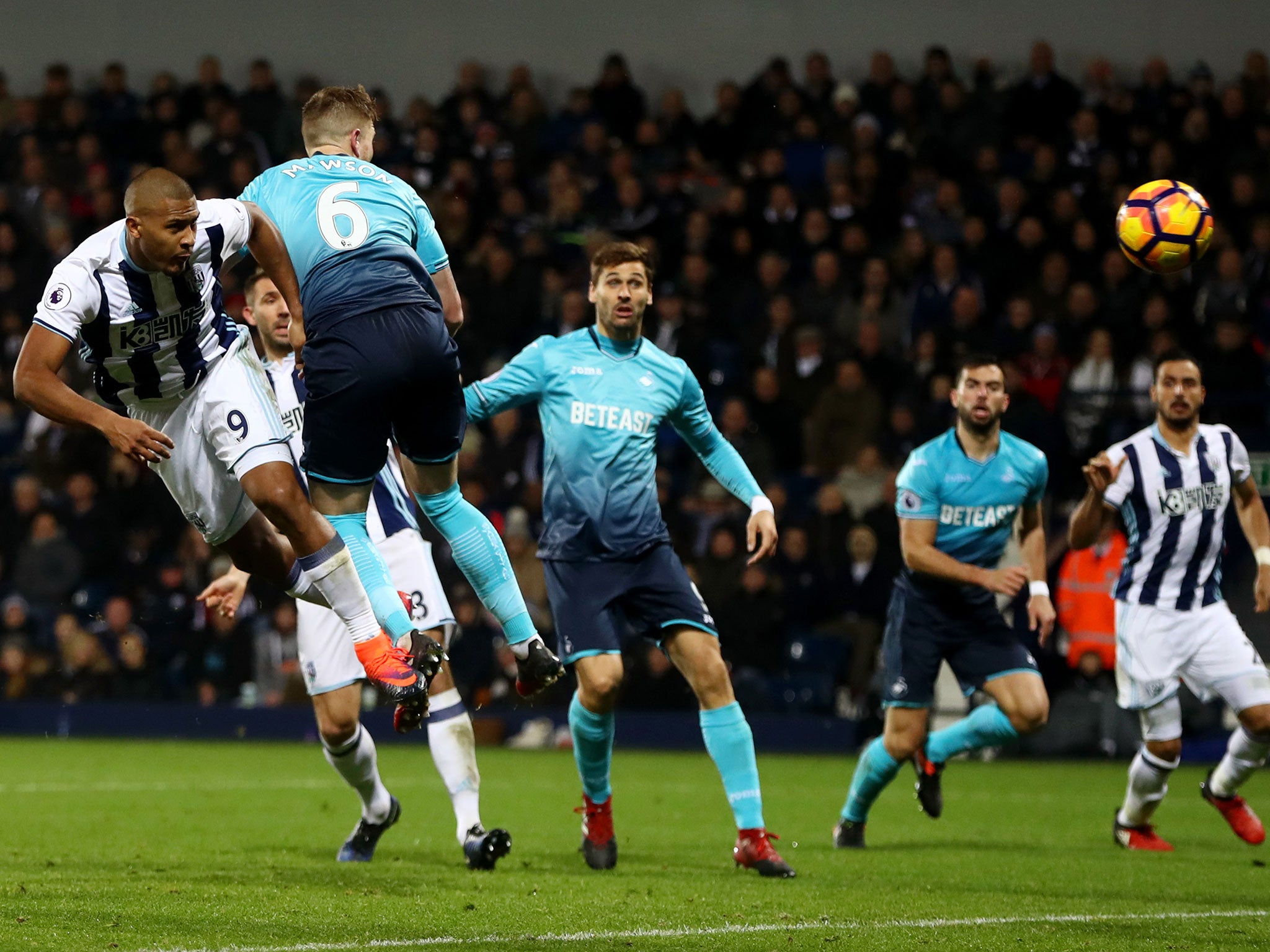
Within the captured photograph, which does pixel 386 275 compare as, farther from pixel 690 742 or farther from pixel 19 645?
pixel 19 645

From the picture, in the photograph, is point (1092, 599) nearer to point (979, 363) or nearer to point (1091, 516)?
point (1091, 516)

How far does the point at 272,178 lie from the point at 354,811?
501cm

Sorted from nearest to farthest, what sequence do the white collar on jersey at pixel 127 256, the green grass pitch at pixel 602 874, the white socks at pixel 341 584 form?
1. the green grass pitch at pixel 602 874
2. the white socks at pixel 341 584
3. the white collar on jersey at pixel 127 256

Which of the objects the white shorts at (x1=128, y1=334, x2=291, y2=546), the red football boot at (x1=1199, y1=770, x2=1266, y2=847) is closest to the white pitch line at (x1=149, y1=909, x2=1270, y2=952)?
the white shorts at (x1=128, y1=334, x2=291, y2=546)

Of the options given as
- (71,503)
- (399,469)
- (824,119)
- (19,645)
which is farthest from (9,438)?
(399,469)

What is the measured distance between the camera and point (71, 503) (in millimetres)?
17141

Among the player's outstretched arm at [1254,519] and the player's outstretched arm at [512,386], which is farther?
the player's outstretched arm at [1254,519]

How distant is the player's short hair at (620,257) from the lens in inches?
299

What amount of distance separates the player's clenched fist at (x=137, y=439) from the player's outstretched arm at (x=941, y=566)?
4.07 m

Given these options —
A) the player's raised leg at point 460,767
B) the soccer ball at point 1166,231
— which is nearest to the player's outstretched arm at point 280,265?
the player's raised leg at point 460,767

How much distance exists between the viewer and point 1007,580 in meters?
7.93

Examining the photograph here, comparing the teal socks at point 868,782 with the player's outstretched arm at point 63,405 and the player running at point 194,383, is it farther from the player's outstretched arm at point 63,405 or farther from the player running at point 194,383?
the player's outstretched arm at point 63,405

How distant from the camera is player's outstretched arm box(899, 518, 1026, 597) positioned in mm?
7930

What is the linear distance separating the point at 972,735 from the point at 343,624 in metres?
3.29
